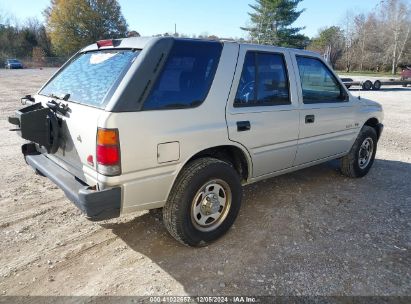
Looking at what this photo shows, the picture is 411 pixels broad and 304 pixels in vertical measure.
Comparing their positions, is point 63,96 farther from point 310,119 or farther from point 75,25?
point 75,25

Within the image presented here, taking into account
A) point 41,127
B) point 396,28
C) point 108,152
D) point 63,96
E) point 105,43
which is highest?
point 396,28

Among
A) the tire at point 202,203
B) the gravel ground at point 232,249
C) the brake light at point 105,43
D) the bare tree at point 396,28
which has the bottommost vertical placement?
the gravel ground at point 232,249

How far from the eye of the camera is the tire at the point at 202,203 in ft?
9.89

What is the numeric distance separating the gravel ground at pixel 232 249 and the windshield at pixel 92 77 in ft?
4.62

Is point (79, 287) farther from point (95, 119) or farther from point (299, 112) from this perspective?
point (299, 112)

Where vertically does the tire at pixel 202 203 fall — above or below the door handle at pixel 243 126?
below

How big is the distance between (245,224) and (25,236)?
2.30 metres

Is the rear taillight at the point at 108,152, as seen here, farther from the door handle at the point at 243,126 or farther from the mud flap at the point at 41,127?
the door handle at the point at 243,126

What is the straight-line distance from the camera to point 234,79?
3.28 metres

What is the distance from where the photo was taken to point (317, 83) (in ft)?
14.1

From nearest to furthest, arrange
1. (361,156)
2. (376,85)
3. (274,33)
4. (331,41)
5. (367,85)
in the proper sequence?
(361,156) → (367,85) → (376,85) → (274,33) → (331,41)

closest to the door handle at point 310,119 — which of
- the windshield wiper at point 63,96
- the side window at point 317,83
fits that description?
the side window at point 317,83

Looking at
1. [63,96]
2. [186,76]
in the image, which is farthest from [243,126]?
[63,96]

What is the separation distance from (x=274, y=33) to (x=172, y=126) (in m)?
46.6
